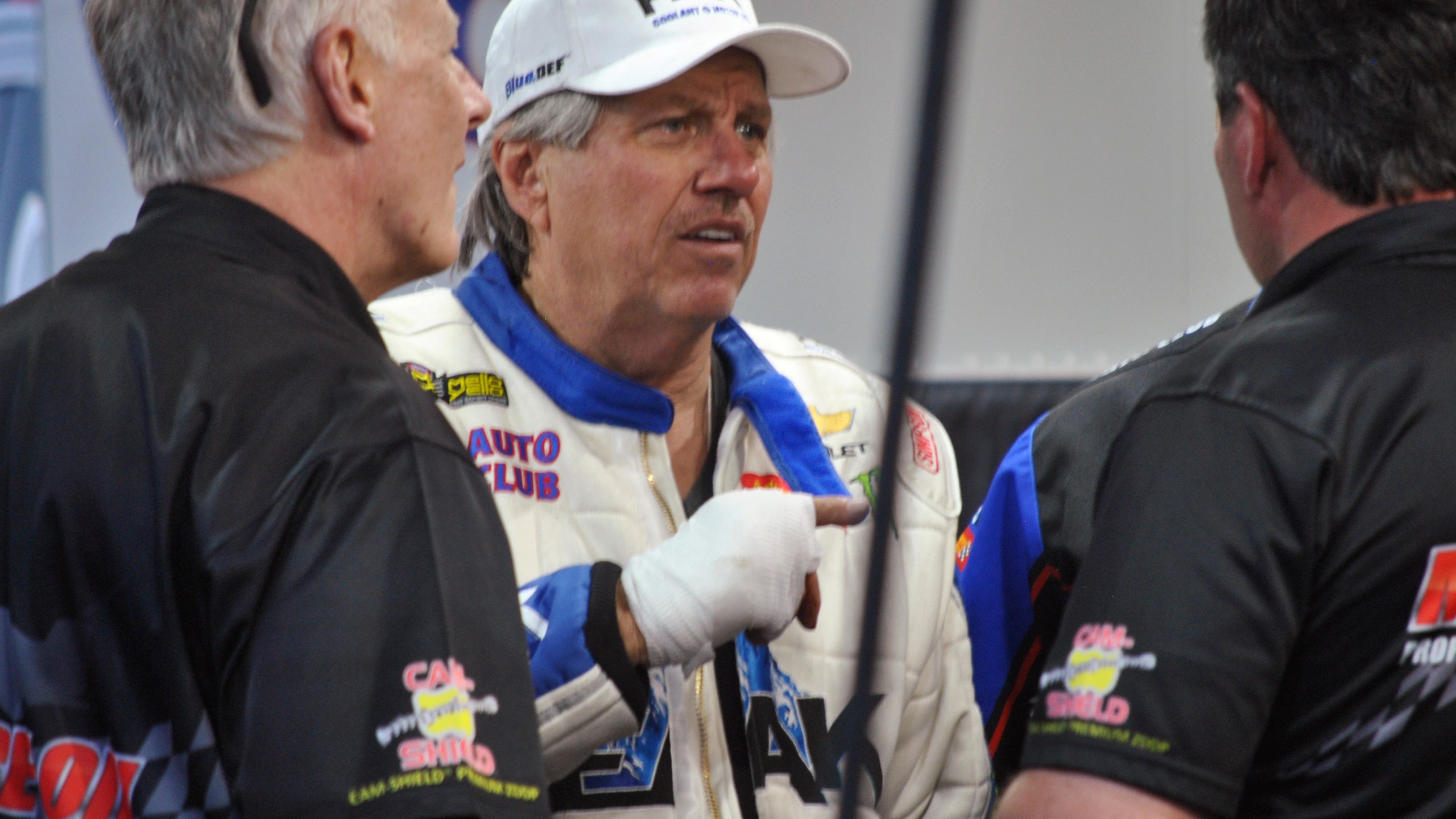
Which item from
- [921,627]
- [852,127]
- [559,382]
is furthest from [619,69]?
[852,127]

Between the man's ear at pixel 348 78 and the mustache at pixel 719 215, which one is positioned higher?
the man's ear at pixel 348 78

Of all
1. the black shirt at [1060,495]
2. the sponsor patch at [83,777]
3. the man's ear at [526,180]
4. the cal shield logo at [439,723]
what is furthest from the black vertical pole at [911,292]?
the man's ear at [526,180]

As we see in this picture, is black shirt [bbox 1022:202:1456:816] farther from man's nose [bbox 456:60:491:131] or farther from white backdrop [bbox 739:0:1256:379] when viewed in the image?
white backdrop [bbox 739:0:1256:379]

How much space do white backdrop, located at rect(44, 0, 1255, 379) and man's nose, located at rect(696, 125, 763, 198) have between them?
4.05 ft

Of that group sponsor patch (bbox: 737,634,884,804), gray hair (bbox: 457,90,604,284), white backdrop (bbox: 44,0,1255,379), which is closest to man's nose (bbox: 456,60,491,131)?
gray hair (bbox: 457,90,604,284)

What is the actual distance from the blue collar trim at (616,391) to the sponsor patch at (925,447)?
10cm

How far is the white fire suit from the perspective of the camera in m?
1.31

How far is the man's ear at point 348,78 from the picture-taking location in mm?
938

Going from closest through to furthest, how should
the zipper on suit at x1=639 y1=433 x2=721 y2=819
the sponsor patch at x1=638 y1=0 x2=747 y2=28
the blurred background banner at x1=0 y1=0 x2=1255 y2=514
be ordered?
the zipper on suit at x1=639 y1=433 x2=721 y2=819
the sponsor patch at x1=638 y1=0 x2=747 y2=28
the blurred background banner at x1=0 y1=0 x2=1255 y2=514

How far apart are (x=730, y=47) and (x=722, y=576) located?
0.69 m

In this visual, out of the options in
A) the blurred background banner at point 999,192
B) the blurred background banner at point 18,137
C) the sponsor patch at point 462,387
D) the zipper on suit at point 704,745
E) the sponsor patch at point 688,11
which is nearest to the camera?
the zipper on suit at point 704,745

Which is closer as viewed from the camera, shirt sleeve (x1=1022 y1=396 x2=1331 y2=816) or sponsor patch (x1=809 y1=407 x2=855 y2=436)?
shirt sleeve (x1=1022 y1=396 x2=1331 y2=816)

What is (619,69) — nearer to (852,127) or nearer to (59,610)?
(59,610)

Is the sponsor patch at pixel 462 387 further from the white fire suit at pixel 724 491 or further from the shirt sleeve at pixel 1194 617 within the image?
the shirt sleeve at pixel 1194 617
